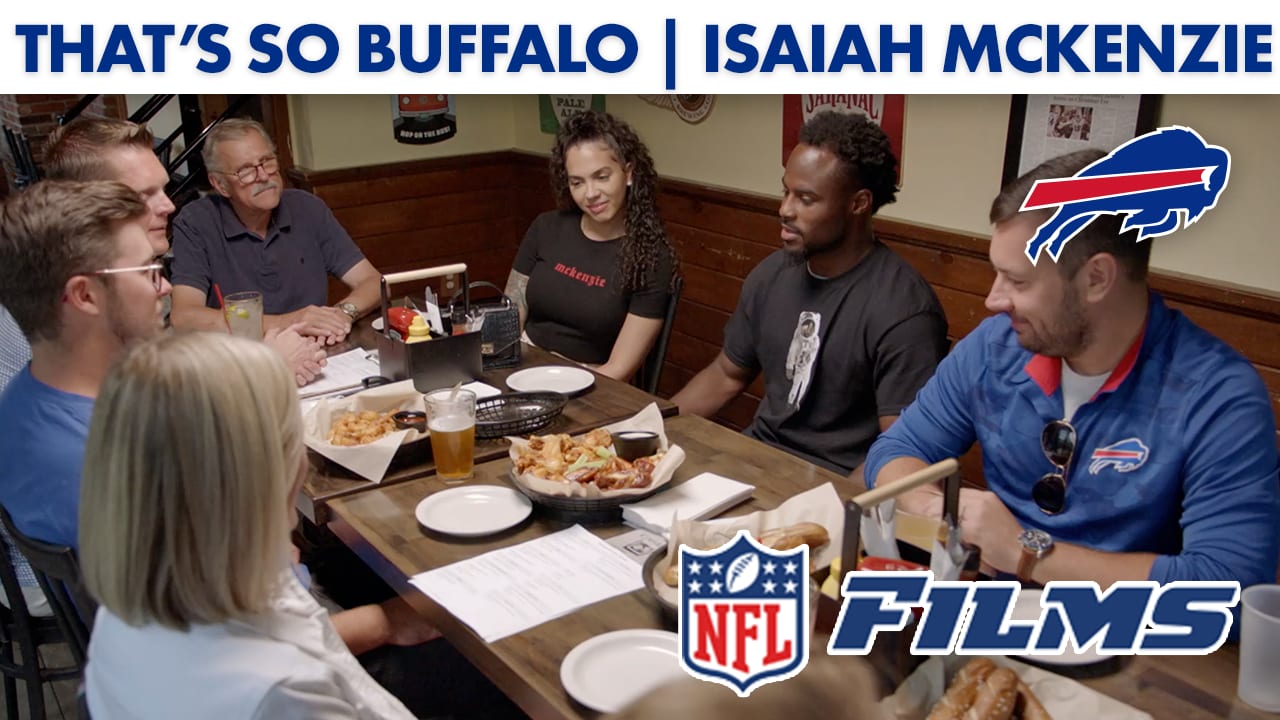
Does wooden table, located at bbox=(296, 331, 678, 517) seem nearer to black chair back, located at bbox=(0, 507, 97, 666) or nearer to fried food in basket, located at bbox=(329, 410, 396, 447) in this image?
fried food in basket, located at bbox=(329, 410, 396, 447)

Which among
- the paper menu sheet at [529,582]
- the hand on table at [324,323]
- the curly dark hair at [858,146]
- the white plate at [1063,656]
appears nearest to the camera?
the white plate at [1063,656]

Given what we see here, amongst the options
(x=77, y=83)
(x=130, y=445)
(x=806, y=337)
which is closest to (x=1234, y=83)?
(x=806, y=337)

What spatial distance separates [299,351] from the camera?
2.55 m

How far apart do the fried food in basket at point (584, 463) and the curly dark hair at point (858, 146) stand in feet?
3.06

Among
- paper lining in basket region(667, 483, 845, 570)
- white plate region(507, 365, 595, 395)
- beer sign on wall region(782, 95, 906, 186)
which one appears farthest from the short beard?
→ beer sign on wall region(782, 95, 906, 186)

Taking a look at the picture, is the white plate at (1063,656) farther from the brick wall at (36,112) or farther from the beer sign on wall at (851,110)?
the brick wall at (36,112)

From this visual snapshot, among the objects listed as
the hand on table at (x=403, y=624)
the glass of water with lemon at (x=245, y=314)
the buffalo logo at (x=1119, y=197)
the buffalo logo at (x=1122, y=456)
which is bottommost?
the hand on table at (x=403, y=624)

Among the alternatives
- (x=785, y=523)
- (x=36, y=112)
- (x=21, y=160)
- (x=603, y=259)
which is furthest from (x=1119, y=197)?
(x=36, y=112)

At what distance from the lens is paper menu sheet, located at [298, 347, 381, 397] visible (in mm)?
2426

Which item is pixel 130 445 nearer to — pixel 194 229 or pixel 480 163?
pixel 194 229

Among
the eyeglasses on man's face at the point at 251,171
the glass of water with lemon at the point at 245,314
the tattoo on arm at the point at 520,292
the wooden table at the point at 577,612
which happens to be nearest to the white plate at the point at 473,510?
the wooden table at the point at 577,612

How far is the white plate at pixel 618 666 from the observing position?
Answer: 4.21 ft

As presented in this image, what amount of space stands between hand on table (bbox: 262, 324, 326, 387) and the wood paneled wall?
1849 millimetres

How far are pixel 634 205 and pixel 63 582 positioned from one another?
1762 millimetres
